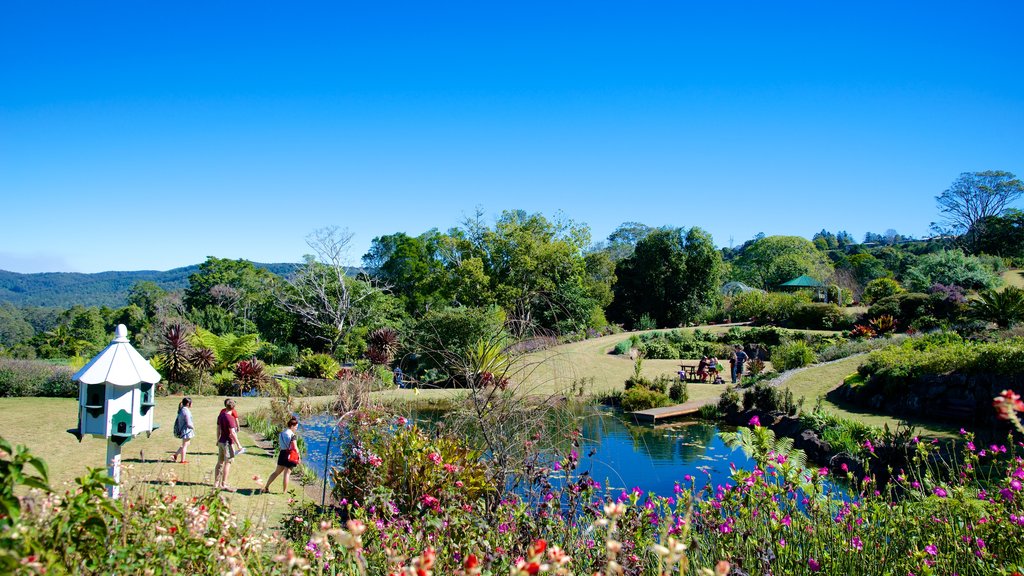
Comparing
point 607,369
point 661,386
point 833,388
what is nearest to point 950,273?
point 833,388

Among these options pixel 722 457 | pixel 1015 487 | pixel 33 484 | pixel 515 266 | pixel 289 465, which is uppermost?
pixel 515 266

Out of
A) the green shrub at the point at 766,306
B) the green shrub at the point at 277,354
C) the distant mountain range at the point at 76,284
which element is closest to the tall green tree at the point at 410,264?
the green shrub at the point at 277,354

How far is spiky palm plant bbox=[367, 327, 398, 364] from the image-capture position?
Answer: 776 inches

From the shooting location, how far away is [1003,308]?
1830 cm

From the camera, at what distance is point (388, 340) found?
20.8 m

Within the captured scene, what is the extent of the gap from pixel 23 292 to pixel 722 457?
418ft

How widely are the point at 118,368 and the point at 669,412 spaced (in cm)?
1122

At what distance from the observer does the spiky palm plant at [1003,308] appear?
1794 cm

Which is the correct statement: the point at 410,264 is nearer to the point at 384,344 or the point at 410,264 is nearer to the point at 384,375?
the point at 384,344

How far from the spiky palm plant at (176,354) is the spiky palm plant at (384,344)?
206 inches

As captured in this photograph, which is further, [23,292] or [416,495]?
[23,292]

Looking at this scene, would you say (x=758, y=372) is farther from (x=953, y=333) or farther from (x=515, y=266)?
(x=515, y=266)

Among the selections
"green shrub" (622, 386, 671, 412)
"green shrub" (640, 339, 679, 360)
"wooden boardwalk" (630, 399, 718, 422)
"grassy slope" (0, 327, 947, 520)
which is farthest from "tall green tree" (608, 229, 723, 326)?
"wooden boardwalk" (630, 399, 718, 422)

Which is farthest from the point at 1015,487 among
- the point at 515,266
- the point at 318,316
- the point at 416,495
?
the point at 515,266
